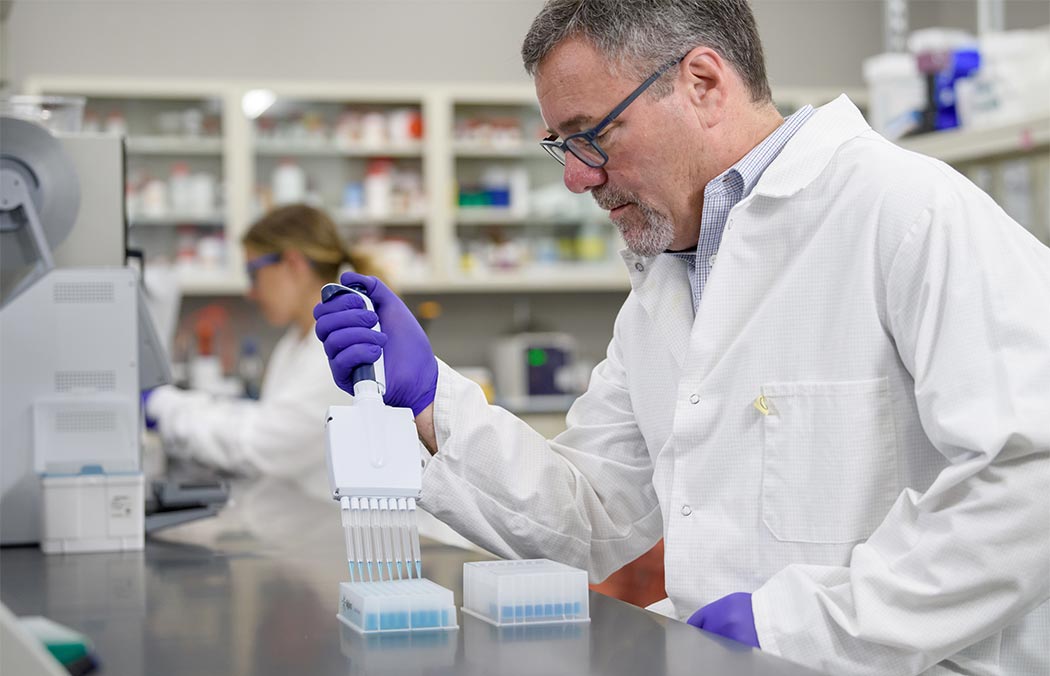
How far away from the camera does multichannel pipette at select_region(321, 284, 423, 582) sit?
3.60 feet

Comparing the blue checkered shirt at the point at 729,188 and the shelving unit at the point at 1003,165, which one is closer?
the blue checkered shirt at the point at 729,188

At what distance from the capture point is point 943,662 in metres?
1.24

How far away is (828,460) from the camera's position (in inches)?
51.3

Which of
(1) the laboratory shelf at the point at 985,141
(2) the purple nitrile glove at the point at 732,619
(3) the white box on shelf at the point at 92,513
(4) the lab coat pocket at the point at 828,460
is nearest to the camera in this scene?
(2) the purple nitrile glove at the point at 732,619

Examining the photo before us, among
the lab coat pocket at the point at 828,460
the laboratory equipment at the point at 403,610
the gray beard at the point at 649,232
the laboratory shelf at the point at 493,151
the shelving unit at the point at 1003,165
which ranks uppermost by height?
the laboratory shelf at the point at 493,151

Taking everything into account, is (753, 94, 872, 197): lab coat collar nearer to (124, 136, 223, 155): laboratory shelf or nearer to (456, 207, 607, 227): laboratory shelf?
(456, 207, 607, 227): laboratory shelf

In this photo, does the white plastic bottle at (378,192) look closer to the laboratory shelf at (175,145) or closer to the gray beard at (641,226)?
the laboratory shelf at (175,145)

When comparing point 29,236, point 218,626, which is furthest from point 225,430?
point 218,626

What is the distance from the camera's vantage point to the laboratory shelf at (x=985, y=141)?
9.42 ft

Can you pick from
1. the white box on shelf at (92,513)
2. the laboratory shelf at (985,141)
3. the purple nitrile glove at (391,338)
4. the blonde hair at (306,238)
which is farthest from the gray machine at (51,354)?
the laboratory shelf at (985,141)

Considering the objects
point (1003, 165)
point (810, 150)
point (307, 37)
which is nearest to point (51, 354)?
point (810, 150)

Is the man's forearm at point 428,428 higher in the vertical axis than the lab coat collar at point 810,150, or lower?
lower

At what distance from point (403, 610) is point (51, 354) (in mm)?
A: 967

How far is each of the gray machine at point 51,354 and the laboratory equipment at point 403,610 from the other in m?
0.83
